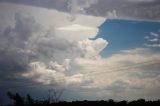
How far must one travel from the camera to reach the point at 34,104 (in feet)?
303

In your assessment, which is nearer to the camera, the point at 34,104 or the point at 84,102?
the point at 84,102

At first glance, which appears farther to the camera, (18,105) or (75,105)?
(18,105)

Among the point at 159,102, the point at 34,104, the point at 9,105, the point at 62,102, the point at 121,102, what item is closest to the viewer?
the point at 159,102

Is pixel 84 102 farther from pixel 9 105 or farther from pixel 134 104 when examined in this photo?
pixel 9 105

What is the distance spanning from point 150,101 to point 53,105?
28.7m

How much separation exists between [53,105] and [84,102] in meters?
9.38

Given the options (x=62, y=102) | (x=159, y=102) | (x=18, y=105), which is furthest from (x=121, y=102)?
(x=18, y=105)

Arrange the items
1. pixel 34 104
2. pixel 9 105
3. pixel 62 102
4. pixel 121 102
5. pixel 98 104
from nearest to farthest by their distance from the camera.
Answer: pixel 121 102 → pixel 98 104 → pixel 62 102 → pixel 34 104 → pixel 9 105

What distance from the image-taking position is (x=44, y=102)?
94312mm

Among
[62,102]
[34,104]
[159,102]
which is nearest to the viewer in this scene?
[159,102]

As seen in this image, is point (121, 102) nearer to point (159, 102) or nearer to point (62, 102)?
point (159, 102)

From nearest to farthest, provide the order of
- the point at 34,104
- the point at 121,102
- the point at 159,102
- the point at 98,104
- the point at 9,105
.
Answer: the point at 159,102 → the point at 121,102 → the point at 98,104 → the point at 34,104 → the point at 9,105

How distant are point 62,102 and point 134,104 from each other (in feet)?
79.9

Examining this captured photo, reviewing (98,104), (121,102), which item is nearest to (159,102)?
(121,102)
